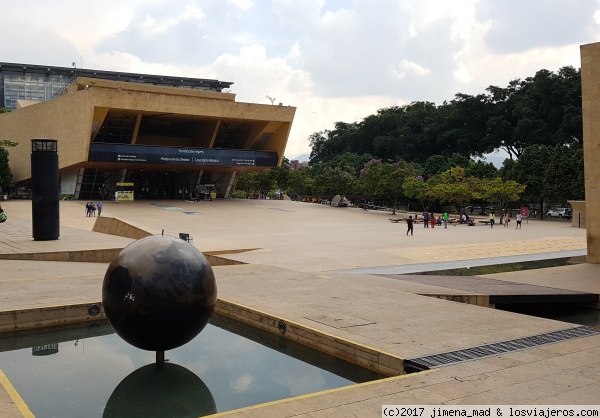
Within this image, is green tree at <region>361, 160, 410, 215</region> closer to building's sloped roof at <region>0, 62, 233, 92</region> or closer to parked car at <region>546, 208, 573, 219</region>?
parked car at <region>546, 208, 573, 219</region>

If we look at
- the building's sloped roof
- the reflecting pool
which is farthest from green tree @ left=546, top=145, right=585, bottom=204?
the building's sloped roof

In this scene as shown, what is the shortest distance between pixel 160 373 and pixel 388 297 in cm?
552

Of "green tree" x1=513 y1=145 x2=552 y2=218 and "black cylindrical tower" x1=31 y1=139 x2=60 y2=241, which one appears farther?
"green tree" x1=513 y1=145 x2=552 y2=218

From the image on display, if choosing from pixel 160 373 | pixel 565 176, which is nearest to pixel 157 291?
pixel 160 373

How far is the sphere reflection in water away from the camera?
275 inches

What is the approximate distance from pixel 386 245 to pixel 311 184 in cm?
4638

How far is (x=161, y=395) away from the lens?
7.53 metres

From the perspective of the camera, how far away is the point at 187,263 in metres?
7.57

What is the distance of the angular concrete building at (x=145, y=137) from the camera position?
48906 mm

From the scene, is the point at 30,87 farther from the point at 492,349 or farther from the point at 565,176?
the point at 492,349

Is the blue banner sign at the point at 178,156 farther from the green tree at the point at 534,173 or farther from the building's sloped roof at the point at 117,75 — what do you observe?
the building's sloped roof at the point at 117,75

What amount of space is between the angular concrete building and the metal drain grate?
43.4m

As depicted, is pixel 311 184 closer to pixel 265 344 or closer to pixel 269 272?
pixel 269 272

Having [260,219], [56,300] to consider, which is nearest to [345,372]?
[56,300]
